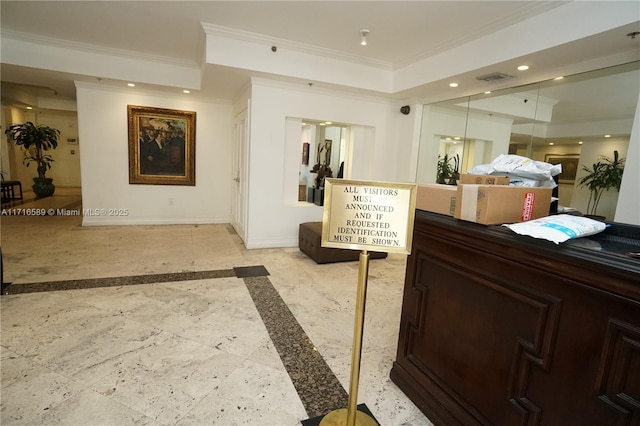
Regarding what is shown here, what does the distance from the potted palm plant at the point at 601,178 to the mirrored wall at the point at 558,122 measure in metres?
0.06

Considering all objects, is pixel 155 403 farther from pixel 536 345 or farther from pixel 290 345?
pixel 536 345

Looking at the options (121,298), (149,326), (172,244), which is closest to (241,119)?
(172,244)

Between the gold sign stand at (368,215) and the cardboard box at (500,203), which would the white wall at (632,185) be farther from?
the gold sign stand at (368,215)

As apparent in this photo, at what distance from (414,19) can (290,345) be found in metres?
3.50

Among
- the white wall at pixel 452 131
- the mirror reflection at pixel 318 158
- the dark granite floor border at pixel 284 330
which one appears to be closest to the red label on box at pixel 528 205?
the dark granite floor border at pixel 284 330

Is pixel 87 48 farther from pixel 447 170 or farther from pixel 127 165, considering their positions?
pixel 447 170

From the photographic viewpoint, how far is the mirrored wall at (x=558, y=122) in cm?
303

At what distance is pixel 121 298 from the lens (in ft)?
9.43

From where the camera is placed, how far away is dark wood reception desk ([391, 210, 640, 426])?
98 centimetres

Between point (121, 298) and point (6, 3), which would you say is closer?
point (121, 298)

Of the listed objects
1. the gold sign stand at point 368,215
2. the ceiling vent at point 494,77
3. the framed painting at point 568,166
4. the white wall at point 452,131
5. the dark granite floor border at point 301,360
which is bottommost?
the dark granite floor border at point 301,360

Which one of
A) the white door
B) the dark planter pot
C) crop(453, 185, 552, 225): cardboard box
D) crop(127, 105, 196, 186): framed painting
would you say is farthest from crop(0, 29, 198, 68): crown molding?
crop(453, 185, 552, 225): cardboard box

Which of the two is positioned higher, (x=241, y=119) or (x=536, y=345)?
(x=241, y=119)

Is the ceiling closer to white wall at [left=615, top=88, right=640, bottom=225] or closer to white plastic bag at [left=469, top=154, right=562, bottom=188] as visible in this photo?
white wall at [left=615, top=88, right=640, bottom=225]
